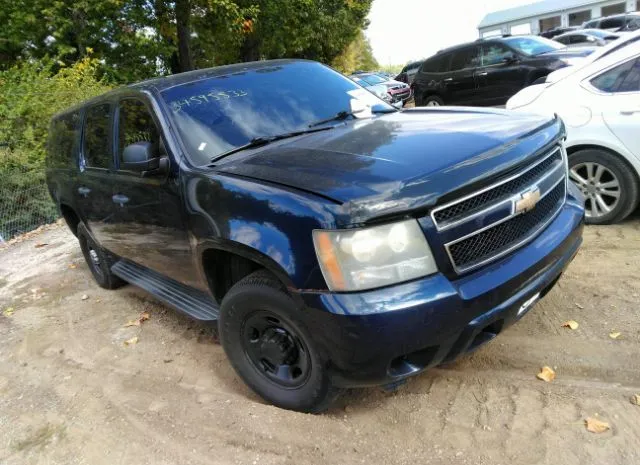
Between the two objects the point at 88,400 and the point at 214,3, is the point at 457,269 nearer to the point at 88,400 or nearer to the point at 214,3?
→ the point at 88,400

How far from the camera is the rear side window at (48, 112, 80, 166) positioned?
16.6 feet

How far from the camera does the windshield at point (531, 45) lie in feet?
34.8

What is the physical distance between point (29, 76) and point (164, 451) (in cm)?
1160

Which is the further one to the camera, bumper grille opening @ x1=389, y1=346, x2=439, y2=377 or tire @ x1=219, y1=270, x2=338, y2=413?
tire @ x1=219, y1=270, x2=338, y2=413

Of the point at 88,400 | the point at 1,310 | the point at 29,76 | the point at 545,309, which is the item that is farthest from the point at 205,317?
the point at 29,76

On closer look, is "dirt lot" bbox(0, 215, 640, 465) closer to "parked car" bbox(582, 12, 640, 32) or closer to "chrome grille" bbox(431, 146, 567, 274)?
"chrome grille" bbox(431, 146, 567, 274)

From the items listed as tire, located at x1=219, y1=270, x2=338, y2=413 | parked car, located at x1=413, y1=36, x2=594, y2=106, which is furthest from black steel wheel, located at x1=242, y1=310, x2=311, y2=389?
parked car, located at x1=413, y1=36, x2=594, y2=106

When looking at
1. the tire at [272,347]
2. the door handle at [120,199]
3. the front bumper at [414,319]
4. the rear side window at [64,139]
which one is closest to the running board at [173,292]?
the tire at [272,347]

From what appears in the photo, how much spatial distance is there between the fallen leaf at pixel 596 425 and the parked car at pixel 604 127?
9.12 feet

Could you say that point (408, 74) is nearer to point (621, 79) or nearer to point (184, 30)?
point (184, 30)

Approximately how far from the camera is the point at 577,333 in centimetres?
343

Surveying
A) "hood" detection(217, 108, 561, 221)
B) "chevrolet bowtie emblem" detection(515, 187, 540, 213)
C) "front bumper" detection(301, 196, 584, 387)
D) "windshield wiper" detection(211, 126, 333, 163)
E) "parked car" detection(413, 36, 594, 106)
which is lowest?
"parked car" detection(413, 36, 594, 106)

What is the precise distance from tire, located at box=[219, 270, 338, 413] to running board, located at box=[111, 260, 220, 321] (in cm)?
33

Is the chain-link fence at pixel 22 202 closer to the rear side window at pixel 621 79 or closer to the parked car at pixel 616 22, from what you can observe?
the rear side window at pixel 621 79
